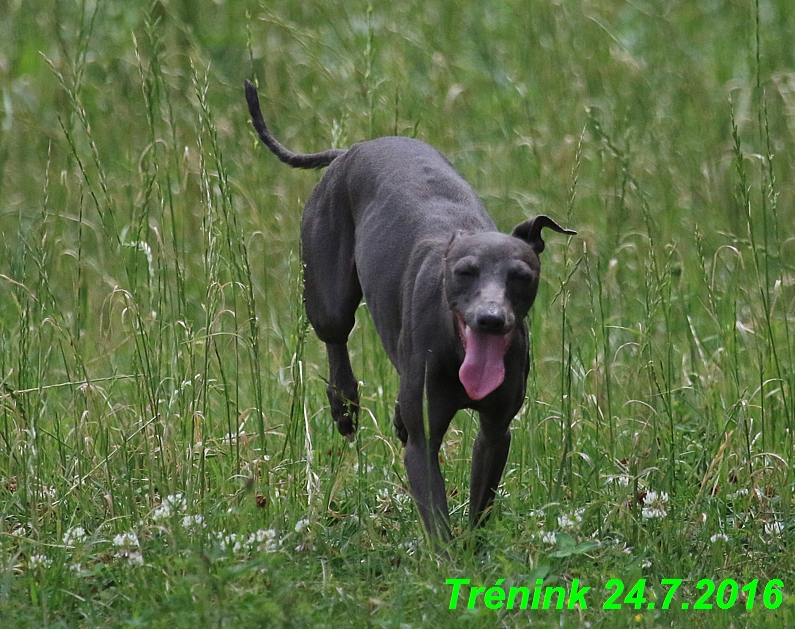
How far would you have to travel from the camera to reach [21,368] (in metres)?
4.92

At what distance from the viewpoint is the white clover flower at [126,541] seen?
4.20m

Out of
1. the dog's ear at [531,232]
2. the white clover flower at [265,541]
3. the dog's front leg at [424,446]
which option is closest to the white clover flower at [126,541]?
the white clover flower at [265,541]

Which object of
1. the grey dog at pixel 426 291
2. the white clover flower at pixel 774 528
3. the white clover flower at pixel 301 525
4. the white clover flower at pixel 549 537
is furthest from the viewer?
the white clover flower at pixel 774 528

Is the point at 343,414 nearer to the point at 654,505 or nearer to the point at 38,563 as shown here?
the point at 654,505

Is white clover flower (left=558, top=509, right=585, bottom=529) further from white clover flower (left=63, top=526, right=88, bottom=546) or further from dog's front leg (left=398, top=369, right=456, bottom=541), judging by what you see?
white clover flower (left=63, top=526, right=88, bottom=546)

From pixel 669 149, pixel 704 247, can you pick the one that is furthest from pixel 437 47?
pixel 704 247

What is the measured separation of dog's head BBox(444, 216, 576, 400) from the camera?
404cm

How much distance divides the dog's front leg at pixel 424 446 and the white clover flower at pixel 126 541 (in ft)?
3.21

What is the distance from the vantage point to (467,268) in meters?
4.10

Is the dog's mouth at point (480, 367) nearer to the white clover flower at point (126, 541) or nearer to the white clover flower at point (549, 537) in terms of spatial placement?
the white clover flower at point (549, 537)

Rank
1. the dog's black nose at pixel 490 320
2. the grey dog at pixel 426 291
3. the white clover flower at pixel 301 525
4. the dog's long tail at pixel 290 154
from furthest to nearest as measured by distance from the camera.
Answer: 1. the dog's long tail at pixel 290 154
2. the white clover flower at pixel 301 525
3. the grey dog at pixel 426 291
4. the dog's black nose at pixel 490 320

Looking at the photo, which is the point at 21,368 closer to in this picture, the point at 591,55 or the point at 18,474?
the point at 18,474

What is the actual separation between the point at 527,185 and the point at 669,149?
966mm

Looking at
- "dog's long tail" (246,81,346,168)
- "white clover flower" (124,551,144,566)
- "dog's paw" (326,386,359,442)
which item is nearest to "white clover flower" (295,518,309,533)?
"white clover flower" (124,551,144,566)
